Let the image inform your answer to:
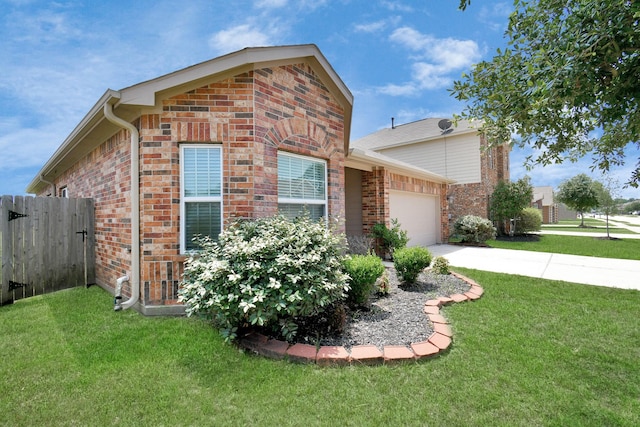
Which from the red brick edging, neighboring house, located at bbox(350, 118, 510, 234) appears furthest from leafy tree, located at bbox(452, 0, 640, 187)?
neighboring house, located at bbox(350, 118, 510, 234)

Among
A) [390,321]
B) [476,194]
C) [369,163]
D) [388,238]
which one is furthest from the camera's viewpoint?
[476,194]

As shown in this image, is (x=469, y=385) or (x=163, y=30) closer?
(x=469, y=385)

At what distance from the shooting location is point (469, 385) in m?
2.68

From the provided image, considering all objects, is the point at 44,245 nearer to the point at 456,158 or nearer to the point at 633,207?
the point at 456,158

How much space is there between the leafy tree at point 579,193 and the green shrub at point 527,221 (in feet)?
22.6

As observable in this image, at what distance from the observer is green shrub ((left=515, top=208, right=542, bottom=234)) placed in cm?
1669

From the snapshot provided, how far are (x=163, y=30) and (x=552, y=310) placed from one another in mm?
8863

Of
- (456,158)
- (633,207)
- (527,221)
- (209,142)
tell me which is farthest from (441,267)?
(633,207)

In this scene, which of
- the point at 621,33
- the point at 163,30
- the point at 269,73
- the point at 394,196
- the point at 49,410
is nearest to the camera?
the point at 49,410

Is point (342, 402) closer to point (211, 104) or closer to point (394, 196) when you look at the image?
point (211, 104)

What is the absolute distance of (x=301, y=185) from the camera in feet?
17.7

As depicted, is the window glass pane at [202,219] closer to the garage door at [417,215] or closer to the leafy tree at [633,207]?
the garage door at [417,215]

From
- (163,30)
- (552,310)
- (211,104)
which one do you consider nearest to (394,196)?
(552,310)

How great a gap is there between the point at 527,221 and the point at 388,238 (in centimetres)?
1257
